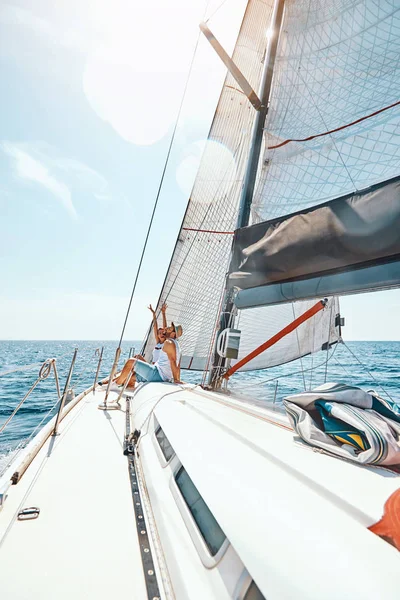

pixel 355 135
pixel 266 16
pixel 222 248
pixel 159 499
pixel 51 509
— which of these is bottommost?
pixel 51 509

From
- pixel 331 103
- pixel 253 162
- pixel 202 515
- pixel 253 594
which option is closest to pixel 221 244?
pixel 253 162

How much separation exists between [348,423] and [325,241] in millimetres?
1103

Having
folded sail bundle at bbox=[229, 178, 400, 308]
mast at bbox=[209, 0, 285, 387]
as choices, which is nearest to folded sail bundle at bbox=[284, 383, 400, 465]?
folded sail bundle at bbox=[229, 178, 400, 308]

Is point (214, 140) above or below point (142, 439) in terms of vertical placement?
above

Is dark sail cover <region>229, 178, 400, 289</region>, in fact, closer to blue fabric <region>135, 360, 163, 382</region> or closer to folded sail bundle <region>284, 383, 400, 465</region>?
folded sail bundle <region>284, 383, 400, 465</region>

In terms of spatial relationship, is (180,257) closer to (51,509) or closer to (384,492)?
(51,509)

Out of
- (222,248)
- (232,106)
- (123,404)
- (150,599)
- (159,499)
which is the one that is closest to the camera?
(150,599)

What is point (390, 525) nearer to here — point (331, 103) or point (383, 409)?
point (383, 409)

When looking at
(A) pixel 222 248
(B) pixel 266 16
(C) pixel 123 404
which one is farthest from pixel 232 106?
(C) pixel 123 404

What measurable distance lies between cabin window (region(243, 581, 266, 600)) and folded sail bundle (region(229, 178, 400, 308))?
5.04 ft

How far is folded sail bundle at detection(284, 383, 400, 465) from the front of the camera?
3.28 ft

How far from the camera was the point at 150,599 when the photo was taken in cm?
81

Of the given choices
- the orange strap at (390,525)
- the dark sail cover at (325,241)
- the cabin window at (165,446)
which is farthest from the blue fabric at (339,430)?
the dark sail cover at (325,241)

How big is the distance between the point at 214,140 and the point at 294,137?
1.76 m
